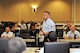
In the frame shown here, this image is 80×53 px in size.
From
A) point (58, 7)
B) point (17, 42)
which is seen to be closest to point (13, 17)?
point (58, 7)

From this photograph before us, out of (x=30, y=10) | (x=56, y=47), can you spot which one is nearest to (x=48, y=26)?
(x=56, y=47)

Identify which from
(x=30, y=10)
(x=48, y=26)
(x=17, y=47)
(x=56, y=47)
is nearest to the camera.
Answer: (x=17, y=47)

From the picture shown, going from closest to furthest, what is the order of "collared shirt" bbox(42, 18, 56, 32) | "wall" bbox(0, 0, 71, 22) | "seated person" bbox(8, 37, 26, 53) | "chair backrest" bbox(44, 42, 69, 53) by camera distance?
"seated person" bbox(8, 37, 26, 53) → "chair backrest" bbox(44, 42, 69, 53) → "collared shirt" bbox(42, 18, 56, 32) → "wall" bbox(0, 0, 71, 22)

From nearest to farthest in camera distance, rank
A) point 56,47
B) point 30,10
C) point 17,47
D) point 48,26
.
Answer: point 17,47 < point 56,47 < point 48,26 < point 30,10

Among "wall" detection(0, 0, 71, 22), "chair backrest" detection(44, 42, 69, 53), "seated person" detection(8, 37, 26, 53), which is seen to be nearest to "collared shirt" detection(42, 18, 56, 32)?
"chair backrest" detection(44, 42, 69, 53)

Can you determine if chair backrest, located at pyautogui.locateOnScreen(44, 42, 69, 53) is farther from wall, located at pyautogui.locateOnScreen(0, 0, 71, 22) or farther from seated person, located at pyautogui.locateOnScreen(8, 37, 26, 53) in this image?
wall, located at pyautogui.locateOnScreen(0, 0, 71, 22)

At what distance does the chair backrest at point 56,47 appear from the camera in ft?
10.4

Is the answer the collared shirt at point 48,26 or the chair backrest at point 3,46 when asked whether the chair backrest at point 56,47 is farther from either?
the collared shirt at point 48,26

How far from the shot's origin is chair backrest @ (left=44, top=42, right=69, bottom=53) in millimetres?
3156

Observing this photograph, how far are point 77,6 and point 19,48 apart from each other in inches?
473

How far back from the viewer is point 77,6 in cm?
1323

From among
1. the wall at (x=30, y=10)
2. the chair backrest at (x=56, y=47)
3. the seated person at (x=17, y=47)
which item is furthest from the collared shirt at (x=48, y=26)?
the wall at (x=30, y=10)

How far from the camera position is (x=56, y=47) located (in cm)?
318

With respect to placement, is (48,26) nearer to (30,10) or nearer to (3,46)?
(3,46)
